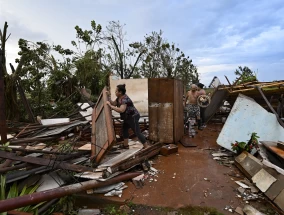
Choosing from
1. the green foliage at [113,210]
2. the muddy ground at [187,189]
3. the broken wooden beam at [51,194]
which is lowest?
the green foliage at [113,210]

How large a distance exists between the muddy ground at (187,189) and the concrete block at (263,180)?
234 mm

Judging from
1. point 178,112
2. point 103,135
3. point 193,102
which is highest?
point 193,102

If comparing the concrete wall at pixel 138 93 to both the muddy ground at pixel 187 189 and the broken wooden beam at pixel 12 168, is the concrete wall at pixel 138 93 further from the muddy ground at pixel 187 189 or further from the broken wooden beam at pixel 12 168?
the broken wooden beam at pixel 12 168

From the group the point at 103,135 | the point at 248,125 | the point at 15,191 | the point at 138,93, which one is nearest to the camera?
the point at 15,191

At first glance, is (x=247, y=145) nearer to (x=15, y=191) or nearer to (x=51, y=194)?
(x=51, y=194)

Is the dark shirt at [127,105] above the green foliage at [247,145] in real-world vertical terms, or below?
above

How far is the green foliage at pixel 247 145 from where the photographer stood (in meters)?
4.66

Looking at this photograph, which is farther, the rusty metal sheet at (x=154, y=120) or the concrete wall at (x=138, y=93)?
the concrete wall at (x=138, y=93)

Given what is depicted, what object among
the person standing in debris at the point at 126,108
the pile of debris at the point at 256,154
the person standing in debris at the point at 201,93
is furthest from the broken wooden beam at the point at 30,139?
the person standing in debris at the point at 201,93

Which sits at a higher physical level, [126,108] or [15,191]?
[126,108]

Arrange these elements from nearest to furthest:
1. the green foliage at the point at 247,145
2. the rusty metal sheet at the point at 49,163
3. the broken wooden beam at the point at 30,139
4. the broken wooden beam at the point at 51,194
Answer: the broken wooden beam at the point at 51,194, the rusty metal sheet at the point at 49,163, the green foliage at the point at 247,145, the broken wooden beam at the point at 30,139

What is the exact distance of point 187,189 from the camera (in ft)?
12.1

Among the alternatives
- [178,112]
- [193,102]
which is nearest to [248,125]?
[178,112]

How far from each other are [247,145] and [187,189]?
6.55ft
